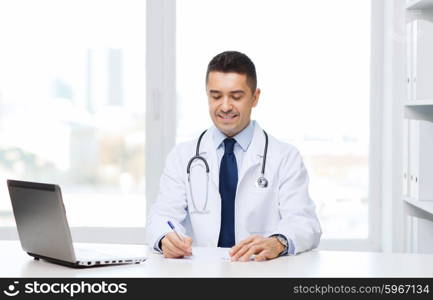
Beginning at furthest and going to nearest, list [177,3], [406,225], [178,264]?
[177,3], [406,225], [178,264]

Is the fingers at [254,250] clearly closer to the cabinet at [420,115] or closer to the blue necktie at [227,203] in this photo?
the blue necktie at [227,203]

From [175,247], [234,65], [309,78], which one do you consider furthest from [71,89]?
[175,247]

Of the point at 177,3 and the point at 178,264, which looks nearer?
the point at 178,264

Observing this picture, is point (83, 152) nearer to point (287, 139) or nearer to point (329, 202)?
point (287, 139)

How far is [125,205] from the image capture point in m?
3.65

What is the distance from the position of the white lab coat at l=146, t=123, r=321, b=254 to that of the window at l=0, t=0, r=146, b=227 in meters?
1.13

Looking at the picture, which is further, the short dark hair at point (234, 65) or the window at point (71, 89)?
the window at point (71, 89)

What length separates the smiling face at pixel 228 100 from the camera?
2445mm

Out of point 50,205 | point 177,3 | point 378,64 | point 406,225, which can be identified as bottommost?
point 406,225

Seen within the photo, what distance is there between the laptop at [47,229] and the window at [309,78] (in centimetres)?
164

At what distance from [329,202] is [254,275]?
1872 millimetres

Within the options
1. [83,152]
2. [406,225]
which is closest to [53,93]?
[83,152]

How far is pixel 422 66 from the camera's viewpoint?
119 inches

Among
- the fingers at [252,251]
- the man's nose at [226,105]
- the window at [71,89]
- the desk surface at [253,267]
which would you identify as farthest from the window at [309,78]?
the fingers at [252,251]
